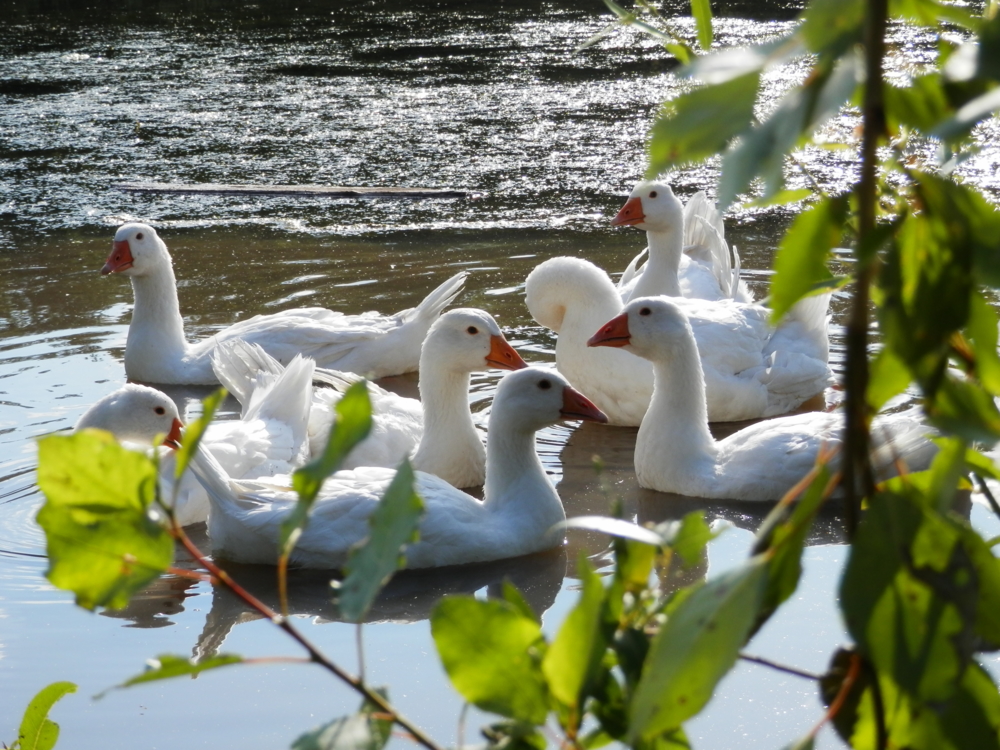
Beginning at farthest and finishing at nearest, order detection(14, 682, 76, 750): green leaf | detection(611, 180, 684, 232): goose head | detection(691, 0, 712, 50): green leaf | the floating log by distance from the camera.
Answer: the floating log → detection(611, 180, 684, 232): goose head → detection(14, 682, 76, 750): green leaf → detection(691, 0, 712, 50): green leaf

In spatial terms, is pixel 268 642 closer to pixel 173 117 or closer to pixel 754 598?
pixel 754 598

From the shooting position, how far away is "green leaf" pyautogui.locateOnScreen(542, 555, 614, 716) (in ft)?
2.18

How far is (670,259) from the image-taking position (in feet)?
23.0

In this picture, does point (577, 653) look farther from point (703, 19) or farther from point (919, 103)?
point (703, 19)

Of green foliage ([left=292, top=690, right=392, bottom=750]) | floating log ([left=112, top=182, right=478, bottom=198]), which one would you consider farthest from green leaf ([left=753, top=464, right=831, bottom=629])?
floating log ([left=112, top=182, right=478, bottom=198])

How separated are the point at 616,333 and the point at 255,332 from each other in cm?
231

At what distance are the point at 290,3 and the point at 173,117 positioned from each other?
7.55 m

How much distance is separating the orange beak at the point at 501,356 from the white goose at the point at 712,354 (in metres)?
0.66

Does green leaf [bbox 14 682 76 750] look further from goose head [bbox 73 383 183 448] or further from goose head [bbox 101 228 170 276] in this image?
goose head [bbox 101 228 170 276]

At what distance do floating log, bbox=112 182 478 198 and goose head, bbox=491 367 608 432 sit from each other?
16.9ft

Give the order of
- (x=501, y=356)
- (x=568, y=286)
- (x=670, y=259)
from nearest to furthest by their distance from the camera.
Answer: (x=501, y=356) < (x=568, y=286) < (x=670, y=259)

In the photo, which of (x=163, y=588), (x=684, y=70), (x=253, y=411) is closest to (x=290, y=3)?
(x=253, y=411)

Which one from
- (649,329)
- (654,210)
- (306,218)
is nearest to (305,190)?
(306,218)

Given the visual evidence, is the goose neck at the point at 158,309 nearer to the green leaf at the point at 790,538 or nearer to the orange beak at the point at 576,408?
the orange beak at the point at 576,408
